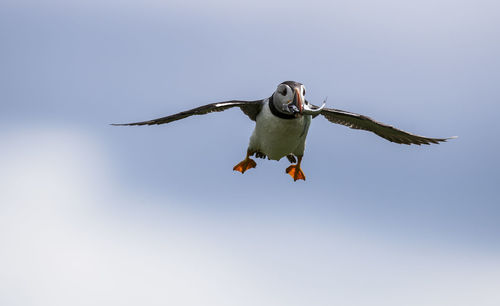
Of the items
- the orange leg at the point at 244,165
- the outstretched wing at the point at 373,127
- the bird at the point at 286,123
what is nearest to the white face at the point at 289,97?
the bird at the point at 286,123

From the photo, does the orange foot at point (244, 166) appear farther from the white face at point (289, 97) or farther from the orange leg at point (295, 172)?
the white face at point (289, 97)

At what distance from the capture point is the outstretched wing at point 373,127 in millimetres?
25969

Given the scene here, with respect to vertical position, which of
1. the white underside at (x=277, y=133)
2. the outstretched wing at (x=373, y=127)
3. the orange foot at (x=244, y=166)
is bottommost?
the orange foot at (x=244, y=166)

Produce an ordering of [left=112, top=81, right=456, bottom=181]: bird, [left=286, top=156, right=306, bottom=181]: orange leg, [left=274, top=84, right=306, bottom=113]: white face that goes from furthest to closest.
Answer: [left=286, top=156, right=306, bottom=181]: orange leg → [left=112, top=81, right=456, bottom=181]: bird → [left=274, top=84, right=306, bottom=113]: white face

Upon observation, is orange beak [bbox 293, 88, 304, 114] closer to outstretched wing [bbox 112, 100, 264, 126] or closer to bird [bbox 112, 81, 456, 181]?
bird [bbox 112, 81, 456, 181]

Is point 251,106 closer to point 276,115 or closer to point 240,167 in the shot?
point 276,115

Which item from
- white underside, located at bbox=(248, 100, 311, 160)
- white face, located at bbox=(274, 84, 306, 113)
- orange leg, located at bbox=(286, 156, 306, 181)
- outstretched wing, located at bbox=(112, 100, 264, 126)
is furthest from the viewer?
orange leg, located at bbox=(286, 156, 306, 181)

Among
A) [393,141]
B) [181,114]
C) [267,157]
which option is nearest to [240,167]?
[267,157]

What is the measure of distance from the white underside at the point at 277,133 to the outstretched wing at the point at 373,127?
7.12 ft

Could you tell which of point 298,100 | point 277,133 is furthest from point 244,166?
point 298,100

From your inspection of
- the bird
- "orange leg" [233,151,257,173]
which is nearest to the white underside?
the bird

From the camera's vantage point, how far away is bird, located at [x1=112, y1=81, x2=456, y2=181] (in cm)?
2158

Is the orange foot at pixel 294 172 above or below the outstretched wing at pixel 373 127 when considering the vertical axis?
below

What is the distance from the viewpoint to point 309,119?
23.1 metres
